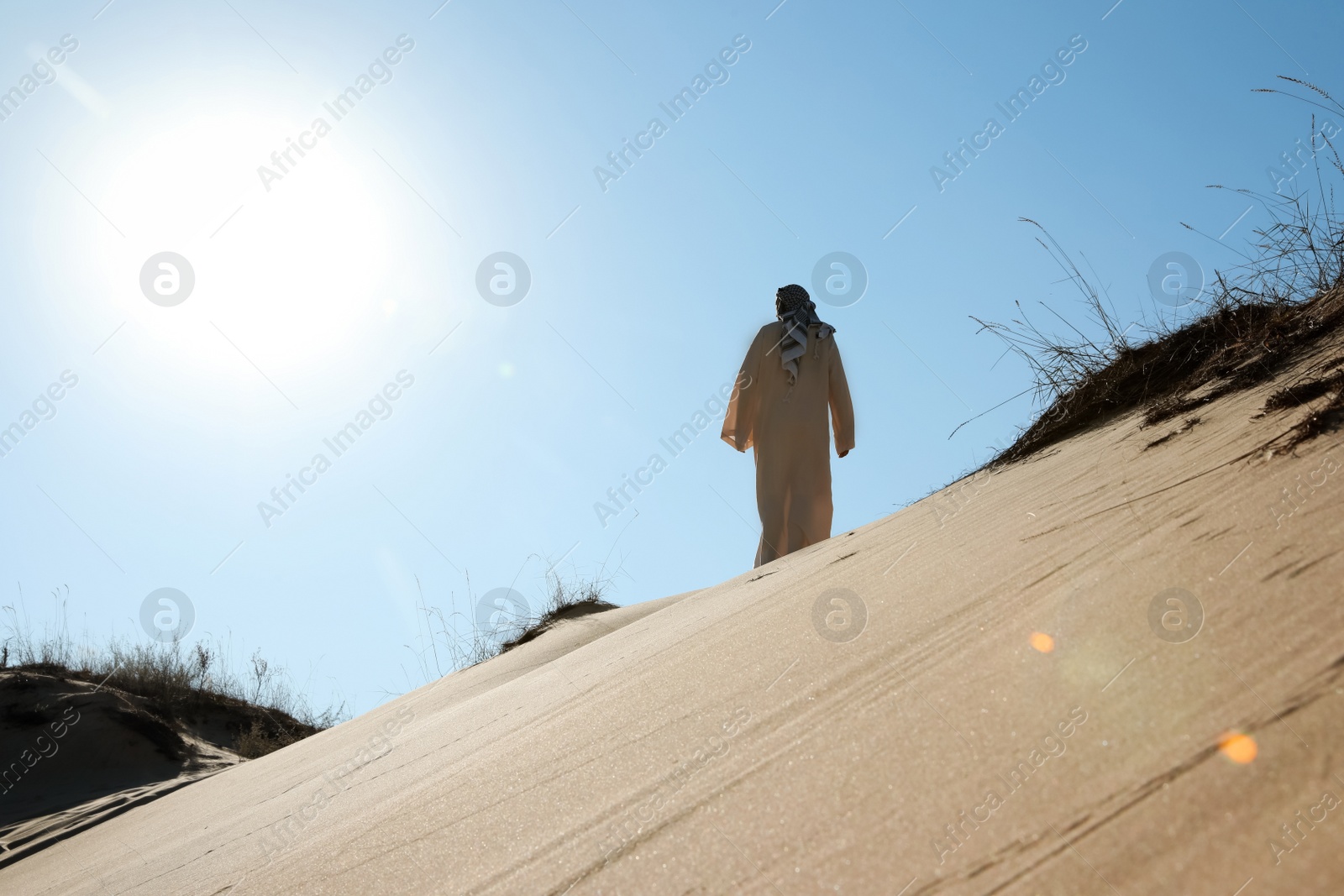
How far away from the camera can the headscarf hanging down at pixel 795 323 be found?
5.60m

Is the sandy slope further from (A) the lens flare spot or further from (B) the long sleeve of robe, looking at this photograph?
(B) the long sleeve of robe

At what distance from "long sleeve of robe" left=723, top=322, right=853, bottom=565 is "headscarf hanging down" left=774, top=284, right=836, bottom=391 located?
44 mm

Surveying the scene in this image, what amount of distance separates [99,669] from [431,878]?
9.95 m

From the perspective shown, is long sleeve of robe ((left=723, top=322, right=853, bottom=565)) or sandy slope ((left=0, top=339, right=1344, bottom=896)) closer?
sandy slope ((left=0, top=339, right=1344, bottom=896))

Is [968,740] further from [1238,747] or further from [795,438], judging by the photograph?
[795,438]

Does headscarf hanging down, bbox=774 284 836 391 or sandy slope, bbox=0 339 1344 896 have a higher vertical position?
headscarf hanging down, bbox=774 284 836 391

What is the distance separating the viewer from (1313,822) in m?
0.64

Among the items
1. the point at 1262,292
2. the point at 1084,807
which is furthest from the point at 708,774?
the point at 1262,292

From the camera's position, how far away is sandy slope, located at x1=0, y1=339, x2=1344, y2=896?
2.35ft

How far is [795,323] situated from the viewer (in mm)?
5641

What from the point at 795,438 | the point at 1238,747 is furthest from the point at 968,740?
the point at 795,438

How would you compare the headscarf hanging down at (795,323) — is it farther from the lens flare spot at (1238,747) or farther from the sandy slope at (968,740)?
the lens flare spot at (1238,747)

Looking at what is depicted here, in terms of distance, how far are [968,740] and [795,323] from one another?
4845 mm

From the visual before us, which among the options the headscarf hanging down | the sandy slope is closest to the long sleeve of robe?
the headscarf hanging down
